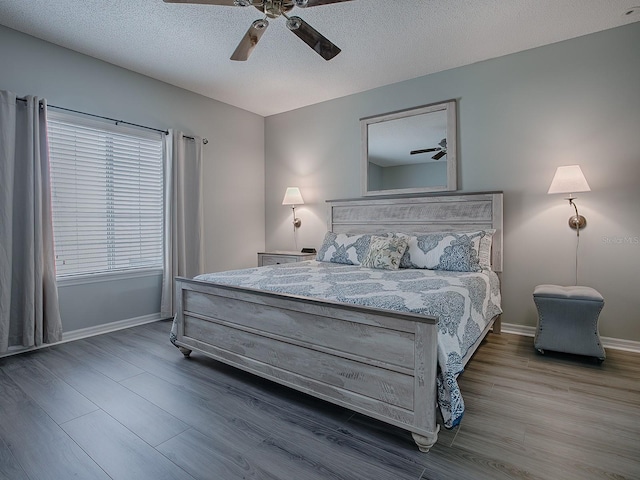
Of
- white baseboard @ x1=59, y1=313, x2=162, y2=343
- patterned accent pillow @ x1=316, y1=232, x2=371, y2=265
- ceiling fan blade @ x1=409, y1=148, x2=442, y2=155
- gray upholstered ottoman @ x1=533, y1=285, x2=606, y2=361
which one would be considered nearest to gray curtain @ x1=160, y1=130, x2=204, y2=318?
white baseboard @ x1=59, y1=313, x2=162, y2=343

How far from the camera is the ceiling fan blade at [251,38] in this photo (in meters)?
2.17

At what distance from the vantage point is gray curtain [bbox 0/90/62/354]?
2.78m

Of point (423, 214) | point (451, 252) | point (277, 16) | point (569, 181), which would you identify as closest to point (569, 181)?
point (569, 181)

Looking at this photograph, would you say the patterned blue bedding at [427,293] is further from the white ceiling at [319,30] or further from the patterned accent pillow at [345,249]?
the white ceiling at [319,30]

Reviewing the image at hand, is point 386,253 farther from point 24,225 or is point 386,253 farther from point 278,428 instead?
point 24,225

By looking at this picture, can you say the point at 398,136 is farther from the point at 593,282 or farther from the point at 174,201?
the point at 174,201

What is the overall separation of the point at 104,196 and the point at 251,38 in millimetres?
2318

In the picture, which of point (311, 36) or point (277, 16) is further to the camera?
point (311, 36)

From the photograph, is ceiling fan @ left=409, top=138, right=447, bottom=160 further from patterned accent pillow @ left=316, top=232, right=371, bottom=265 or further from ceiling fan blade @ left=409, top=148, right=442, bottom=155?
patterned accent pillow @ left=316, top=232, right=371, bottom=265

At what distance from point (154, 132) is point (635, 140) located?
4.67m

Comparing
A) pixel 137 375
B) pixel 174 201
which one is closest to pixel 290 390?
pixel 137 375

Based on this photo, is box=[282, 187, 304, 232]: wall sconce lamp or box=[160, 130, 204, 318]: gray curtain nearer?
box=[160, 130, 204, 318]: gray curtain

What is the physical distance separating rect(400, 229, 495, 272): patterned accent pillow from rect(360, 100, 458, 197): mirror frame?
71 centimetres

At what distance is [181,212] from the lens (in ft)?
13.2
